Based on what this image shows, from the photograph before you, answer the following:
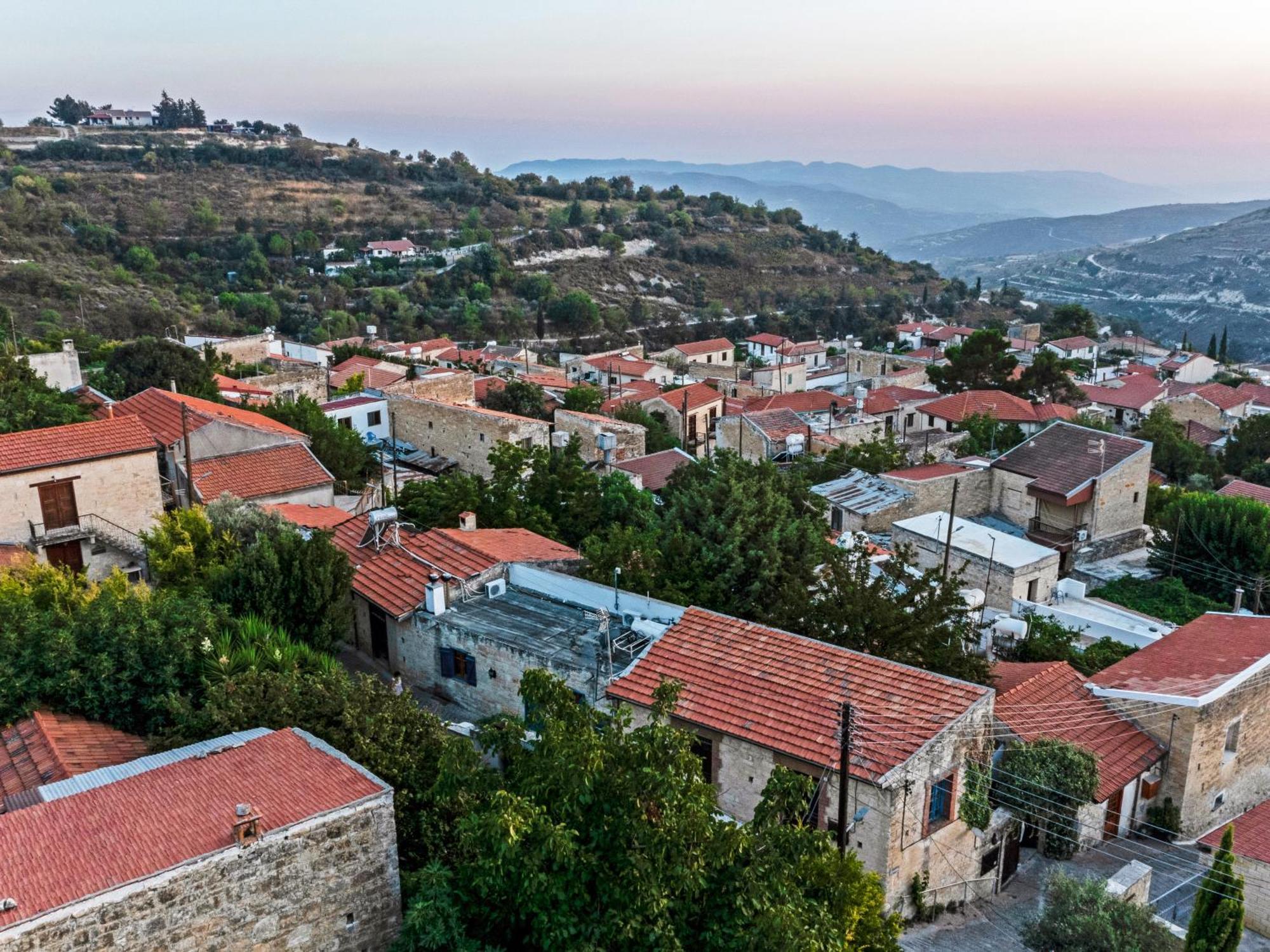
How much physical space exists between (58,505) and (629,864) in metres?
17.4

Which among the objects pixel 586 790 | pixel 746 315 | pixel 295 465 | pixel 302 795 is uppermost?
pixel 586 790

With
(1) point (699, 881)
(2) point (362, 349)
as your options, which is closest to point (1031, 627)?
(1) point (699, 881)

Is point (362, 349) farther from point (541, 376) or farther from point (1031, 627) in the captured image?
point (1031, 627)

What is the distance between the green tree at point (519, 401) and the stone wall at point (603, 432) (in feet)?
16.0

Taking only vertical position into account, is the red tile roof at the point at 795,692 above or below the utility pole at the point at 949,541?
above

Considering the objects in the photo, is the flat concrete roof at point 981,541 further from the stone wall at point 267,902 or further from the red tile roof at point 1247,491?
the stone wall at point 267,902

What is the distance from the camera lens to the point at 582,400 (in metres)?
45.5

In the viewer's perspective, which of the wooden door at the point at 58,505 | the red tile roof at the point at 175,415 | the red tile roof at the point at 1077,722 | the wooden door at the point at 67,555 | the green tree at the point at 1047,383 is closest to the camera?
the red tile roof at the point at 1077,722

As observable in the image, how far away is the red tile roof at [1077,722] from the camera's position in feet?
50.6

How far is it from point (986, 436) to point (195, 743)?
117ft

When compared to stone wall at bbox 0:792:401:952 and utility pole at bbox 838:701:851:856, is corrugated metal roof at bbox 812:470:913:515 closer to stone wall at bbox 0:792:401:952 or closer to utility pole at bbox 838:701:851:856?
utility pole at bbox 838:701:851:856

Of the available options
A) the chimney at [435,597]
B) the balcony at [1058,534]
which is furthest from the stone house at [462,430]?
the balcony at [1058,534]

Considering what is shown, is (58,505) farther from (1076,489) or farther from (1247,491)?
(1247,491)

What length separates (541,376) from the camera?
56.5 meters
